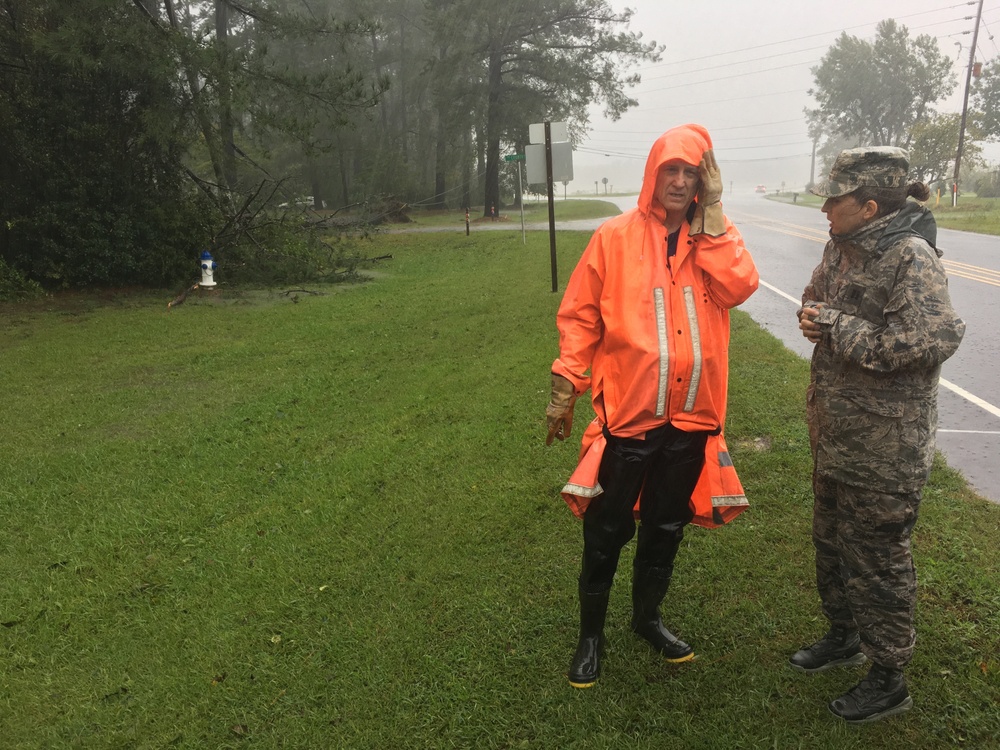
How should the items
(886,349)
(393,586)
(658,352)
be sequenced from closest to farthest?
(886,349), (658,352), (393,586)

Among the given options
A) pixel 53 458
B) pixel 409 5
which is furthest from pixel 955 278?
pixel 409 5

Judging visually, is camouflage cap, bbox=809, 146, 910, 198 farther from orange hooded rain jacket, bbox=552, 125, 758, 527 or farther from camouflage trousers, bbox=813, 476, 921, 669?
camouflage trousers, bbox=813, 476, 921, 669

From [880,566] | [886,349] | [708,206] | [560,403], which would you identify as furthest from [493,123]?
[880,566]

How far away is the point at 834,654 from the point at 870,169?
6.24 feet

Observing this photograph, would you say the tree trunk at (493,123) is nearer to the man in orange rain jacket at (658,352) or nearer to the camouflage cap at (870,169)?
the man in orange rain jacket at (658,352)

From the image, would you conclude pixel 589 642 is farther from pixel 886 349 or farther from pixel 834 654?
pixel 886 349

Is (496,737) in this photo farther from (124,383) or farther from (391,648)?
(124,383)

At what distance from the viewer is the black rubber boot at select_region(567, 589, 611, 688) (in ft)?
9.70

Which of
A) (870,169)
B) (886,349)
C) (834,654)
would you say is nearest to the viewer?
(886,349)

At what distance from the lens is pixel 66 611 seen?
377 cm

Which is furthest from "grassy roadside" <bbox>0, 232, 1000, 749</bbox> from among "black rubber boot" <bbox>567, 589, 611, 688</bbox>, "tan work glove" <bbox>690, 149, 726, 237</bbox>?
"tan work glove" <bbox>690, 149, 726, 237</bbox>

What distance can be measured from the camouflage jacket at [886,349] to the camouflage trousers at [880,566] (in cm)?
7

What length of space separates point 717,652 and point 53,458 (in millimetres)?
5368

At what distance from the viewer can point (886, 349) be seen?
2.33 metres
